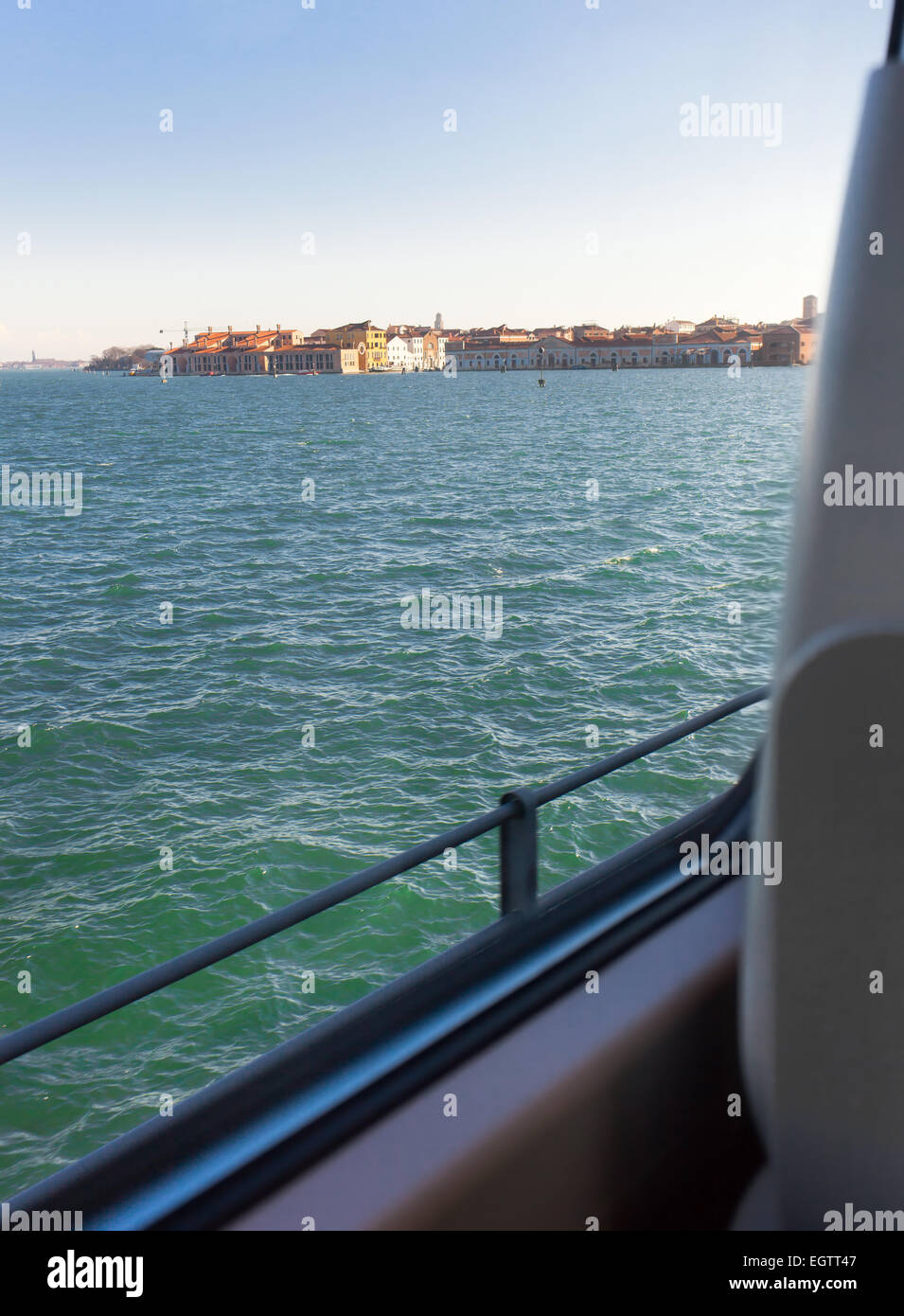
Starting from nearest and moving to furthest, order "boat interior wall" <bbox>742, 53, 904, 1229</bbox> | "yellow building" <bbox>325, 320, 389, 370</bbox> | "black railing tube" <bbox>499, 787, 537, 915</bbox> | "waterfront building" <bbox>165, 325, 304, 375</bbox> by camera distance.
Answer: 1. "boat interior wall" <bbox>742, 53, 904, 1229</bbox>
2. "black railing tube" <bbox>499, 787, 537, 915</bbox>
3. "waterfront building" <bbox>165, 325, 304, 375</bbox>
4. "yellow building" <bbox>325, 320, 389, 370</bbox>

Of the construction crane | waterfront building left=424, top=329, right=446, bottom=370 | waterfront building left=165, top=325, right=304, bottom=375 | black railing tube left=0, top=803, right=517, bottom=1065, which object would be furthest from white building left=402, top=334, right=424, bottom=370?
black railing tube left=0, top=803, right=517, bottom=1065

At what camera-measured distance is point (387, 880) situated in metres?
1.69

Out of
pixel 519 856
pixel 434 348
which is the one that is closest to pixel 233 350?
pixel 434 348

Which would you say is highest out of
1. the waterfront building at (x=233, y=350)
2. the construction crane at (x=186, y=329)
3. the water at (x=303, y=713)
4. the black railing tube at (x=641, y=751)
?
the waterfront building at (x=233, y=350)

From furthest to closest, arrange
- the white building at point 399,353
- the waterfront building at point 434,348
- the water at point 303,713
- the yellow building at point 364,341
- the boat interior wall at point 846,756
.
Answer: the white building at point 399,353 < the yellow building at point 364,341 < the waterfront building at point 434,348 < the water at point 303,713 < the boat interior wall at point 846,756

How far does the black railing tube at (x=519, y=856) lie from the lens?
1891mm

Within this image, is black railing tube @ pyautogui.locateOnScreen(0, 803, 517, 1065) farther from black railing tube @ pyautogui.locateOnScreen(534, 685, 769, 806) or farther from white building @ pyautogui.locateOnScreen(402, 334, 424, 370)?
white building @ pyautogui.locateOnScreen(402, 334, 424, 370)

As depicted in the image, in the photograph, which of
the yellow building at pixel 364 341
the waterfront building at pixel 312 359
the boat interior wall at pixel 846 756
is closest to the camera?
the boat interior wall at pixel 846 756

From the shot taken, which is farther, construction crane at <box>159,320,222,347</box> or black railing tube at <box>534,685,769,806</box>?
construction crane at <box>159,320,222,347</box>

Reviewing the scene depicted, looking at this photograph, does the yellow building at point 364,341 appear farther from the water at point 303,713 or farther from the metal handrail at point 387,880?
the metal handrail at point 387,880

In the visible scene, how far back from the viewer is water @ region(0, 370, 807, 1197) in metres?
9.14

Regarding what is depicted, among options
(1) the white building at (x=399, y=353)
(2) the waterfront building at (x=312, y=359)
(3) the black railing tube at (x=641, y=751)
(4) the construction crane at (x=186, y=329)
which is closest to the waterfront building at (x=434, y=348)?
(1) the white building at (x=399, y=353)

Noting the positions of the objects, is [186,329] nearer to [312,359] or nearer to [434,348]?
[312,359]

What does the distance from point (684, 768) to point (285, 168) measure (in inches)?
2852
